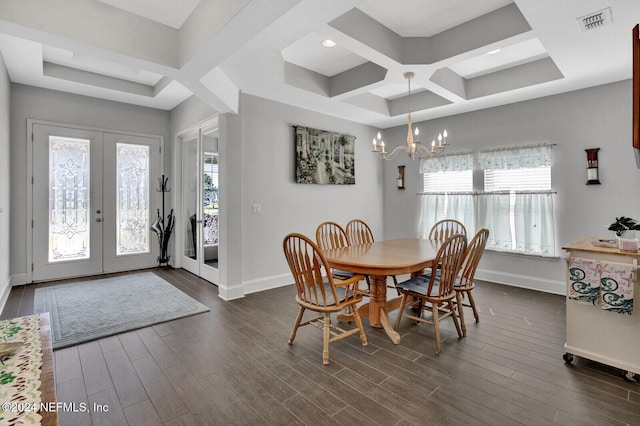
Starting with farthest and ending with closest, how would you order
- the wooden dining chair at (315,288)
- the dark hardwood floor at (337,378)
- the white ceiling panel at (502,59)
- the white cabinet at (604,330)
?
the white ceiling panel at (502,59), the wooden dining chair at (315,288), the white cabinet at (604,330), the dark hardwood floor at (337,378)

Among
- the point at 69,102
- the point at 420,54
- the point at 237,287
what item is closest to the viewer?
the point at 420,54

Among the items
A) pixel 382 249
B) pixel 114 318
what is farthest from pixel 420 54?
pixel 114 318

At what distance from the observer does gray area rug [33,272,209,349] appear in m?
2.96

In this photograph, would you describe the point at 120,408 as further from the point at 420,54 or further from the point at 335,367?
the point at 420,54

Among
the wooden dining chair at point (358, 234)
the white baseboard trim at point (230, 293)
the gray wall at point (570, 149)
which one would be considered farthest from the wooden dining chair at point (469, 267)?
the white baseboard trim at point (230, 293)

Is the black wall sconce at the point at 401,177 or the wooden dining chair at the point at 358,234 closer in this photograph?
the wooden dining chair at the point at 358,234

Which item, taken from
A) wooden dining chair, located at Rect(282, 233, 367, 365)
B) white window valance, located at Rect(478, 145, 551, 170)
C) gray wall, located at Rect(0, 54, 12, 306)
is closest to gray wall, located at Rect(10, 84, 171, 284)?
gray wall, located at Rect(0, 54, 12, 306)

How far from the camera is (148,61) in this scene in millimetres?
2738

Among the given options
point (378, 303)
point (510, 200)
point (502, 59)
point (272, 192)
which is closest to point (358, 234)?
point (378, 303)

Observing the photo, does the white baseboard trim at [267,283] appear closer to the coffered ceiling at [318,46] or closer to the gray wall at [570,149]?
the coffered ceiling at [318,46]

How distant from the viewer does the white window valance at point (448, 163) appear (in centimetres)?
497

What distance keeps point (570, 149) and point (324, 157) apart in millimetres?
3272

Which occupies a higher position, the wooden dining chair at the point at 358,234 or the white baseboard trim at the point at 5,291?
the wooden dining chair at the point at 358,234

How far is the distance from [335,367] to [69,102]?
17.4ft
